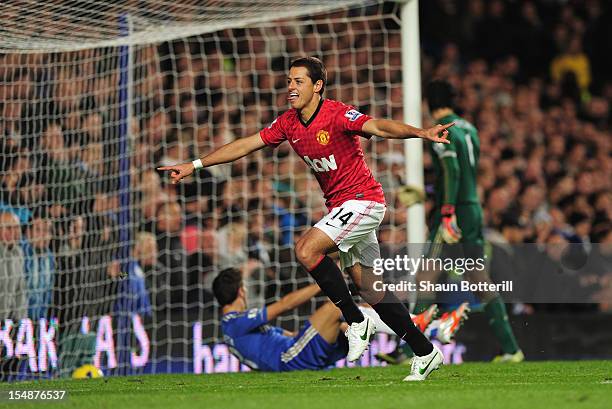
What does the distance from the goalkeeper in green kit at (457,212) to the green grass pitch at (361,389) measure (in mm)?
432

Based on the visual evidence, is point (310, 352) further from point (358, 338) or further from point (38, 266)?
point (38, 266)

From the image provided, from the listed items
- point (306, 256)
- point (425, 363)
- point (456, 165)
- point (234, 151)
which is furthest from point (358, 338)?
point (456, 165)

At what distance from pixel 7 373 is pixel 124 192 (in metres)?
2.03

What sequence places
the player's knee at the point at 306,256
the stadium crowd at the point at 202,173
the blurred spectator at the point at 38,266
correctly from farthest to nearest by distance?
the stadium crowd at the point at 202,173 < the blurred spectator at the point at 38,266 < the player's knee at the point at 306,256

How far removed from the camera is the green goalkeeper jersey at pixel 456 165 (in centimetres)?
989

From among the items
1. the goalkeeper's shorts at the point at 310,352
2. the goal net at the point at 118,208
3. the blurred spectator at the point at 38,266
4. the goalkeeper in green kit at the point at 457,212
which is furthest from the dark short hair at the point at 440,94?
the blurred spectator at the point at 38,266

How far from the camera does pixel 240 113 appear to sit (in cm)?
1423

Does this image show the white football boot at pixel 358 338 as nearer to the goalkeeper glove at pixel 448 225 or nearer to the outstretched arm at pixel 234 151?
the outstretched arm at pixel 234 151

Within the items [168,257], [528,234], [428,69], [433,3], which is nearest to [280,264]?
[168,257]

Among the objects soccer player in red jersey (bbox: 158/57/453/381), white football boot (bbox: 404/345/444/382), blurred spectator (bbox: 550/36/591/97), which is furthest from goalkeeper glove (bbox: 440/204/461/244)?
blurred spectator (bbox: 550/36/591/97)

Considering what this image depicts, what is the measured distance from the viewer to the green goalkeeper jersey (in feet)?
32.4

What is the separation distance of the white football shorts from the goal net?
320 cm

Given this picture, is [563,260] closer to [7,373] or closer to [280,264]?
[280,264]

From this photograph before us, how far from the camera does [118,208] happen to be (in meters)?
11.2
